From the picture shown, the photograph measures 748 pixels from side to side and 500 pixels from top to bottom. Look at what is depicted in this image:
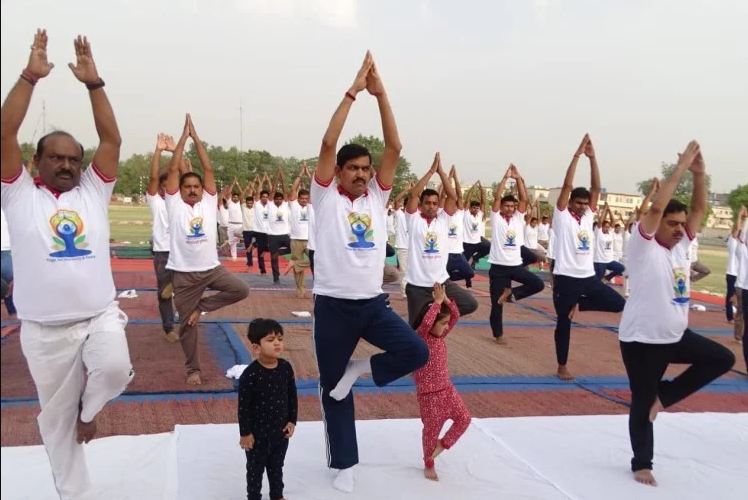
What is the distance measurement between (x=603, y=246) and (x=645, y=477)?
9310 mm

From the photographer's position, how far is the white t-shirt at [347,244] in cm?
373

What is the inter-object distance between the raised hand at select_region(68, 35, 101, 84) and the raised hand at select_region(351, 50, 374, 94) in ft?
4.70

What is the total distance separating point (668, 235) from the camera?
161 inches

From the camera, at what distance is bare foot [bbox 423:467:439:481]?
3883 millimetres

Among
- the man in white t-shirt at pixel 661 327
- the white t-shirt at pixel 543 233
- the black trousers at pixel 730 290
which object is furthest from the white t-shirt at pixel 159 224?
the white t-shirt at pixel 543 233

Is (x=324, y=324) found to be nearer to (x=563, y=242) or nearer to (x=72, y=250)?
(x=72, y=250)

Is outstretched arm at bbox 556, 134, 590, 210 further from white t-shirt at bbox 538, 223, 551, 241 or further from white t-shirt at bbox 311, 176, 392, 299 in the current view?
white t-shirt at bbox 538, 223, 551, 241

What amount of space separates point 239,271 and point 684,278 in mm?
12360

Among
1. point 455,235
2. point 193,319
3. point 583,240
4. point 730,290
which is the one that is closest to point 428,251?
point 583,240

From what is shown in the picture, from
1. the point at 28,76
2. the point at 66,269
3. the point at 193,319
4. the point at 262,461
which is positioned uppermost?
the point at 28,76

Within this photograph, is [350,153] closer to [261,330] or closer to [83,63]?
[261,330]

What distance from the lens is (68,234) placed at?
3020 millimetres

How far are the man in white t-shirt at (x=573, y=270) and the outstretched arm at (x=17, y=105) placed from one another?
4.99 m

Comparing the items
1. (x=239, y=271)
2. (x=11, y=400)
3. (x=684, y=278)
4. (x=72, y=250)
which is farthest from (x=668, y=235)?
(x=239, y=271)
